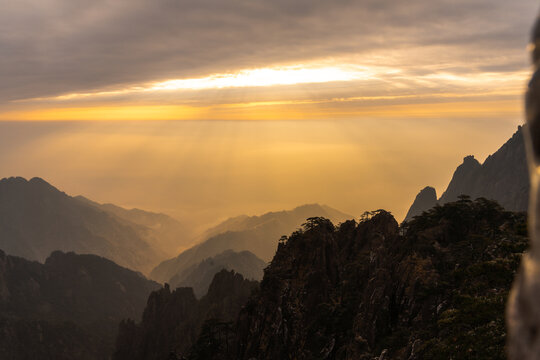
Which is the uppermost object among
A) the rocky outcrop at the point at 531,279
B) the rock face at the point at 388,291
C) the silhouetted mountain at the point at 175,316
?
the rocky outcrop at the point at 531,279

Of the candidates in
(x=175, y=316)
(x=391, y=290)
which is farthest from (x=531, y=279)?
(x=175, y=316)

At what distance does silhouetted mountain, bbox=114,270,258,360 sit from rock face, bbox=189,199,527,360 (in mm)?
65327

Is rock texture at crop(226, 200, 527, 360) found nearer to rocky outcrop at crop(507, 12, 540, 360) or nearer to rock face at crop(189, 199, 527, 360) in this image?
rock face at crop(189, 199, 527, 360)

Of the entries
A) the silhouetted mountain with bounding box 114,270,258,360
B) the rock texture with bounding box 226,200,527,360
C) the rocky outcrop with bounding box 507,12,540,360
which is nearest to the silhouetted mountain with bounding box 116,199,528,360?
the rock texture with bounding box 226,200,527,360

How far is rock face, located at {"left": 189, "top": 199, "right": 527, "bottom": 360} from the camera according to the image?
3900 cm

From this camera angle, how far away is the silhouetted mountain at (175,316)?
15662cm

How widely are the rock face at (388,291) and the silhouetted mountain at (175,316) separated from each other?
65327 millimetres

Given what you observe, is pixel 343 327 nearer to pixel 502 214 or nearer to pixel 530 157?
pixel 502 214

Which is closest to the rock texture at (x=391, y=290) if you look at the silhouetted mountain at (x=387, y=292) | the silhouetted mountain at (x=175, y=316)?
the silhouetted mountain at (x=387, y=292)

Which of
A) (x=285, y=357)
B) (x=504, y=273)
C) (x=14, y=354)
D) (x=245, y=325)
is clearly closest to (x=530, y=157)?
(x=504, y=273)

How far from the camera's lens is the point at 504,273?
1713 inches

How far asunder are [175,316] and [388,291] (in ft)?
493

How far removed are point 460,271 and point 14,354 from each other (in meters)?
221

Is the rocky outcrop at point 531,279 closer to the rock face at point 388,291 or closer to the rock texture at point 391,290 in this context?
the rock face at point 388,291
